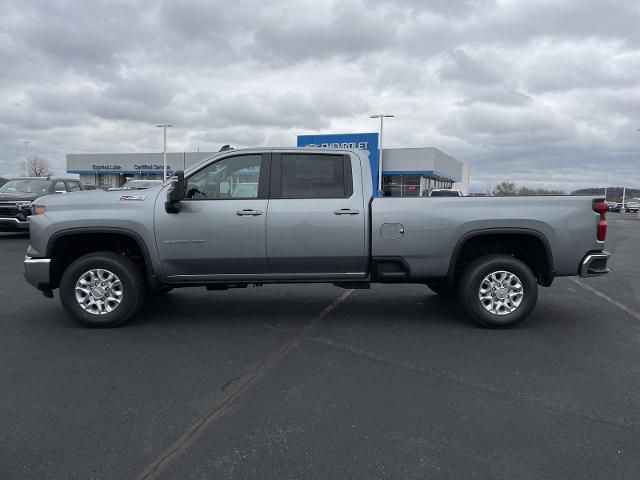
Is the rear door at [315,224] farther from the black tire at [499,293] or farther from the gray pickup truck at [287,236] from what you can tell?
the black tire at [499,293]

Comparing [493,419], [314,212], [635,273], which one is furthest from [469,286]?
[635,273]

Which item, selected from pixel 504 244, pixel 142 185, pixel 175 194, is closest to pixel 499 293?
pixel 504 244

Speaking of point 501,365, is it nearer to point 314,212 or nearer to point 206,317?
point 314,212

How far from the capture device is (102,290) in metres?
5.52

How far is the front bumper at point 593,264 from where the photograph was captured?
5547mm

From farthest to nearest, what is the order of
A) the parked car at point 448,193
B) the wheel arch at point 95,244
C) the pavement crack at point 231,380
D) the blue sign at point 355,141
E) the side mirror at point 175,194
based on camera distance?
the blue sign at point 355,141 < the parked car at point 448,193 < the wheel arch at point 95,244 < the side mirror at point 175,194 < the pavement crack at point 231,380

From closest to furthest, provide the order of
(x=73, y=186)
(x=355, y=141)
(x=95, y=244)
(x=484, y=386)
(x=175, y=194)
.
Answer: (x=484, y=386)
(x=175, y=194)
(x=95, y=244)
(x=73, y=186)
(x=355, y=141)

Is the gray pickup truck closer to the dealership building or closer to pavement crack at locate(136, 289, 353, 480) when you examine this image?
pavement crack at locate(136, 289, 353, 480)

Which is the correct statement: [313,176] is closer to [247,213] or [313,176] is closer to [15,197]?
[247,213]

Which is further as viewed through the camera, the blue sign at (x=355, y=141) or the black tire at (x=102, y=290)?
the blue sign at (x=355, y=141)

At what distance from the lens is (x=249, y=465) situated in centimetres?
288

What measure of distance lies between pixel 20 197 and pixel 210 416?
13.2 m

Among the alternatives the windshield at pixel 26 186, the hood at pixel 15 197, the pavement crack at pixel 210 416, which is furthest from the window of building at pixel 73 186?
the pavement crack at pixel 210 416

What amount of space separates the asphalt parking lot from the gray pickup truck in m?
0.51
